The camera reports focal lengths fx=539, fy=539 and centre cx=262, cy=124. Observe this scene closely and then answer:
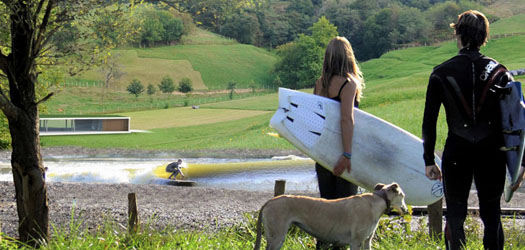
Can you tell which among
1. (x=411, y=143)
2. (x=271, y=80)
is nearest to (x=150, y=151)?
(x=411, y=143)

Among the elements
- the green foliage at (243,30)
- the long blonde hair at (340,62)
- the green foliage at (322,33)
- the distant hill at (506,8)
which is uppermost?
the distant hill at (506,8)

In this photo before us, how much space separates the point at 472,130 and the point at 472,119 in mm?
80

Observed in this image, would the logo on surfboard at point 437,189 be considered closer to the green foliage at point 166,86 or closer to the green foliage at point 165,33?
the green foliage at point 166,86

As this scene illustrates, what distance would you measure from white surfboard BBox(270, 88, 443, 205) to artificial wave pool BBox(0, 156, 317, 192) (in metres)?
9.13

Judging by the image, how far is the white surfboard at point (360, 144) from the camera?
16.0 feet

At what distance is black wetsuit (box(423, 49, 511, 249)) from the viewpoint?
3.89 meters

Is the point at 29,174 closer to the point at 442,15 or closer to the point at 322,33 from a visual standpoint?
the point at 322,33

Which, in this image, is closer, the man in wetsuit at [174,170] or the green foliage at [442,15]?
the man in wetsuit at [174,170]

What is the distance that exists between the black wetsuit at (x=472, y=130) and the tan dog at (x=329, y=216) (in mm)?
457

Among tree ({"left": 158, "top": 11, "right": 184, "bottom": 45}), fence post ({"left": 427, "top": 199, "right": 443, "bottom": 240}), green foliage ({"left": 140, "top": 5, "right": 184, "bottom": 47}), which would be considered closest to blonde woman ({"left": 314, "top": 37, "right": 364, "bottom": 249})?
fence post ({"left": 427, "top": 199, "right": 443, "bottom": 240})

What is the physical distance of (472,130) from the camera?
392 cm

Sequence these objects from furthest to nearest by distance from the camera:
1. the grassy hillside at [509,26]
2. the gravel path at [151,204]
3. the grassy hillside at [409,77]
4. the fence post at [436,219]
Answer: the grassy hillside at [509,26] → the grassy hillside at [409,77] → the gravel path at [151,204] → the fence post at [436,219]

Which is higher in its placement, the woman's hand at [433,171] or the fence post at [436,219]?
the woman's hand at [433,171]

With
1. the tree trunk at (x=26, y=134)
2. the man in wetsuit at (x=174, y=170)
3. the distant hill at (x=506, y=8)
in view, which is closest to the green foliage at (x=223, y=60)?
the distant hill at (x=506, y=8)
